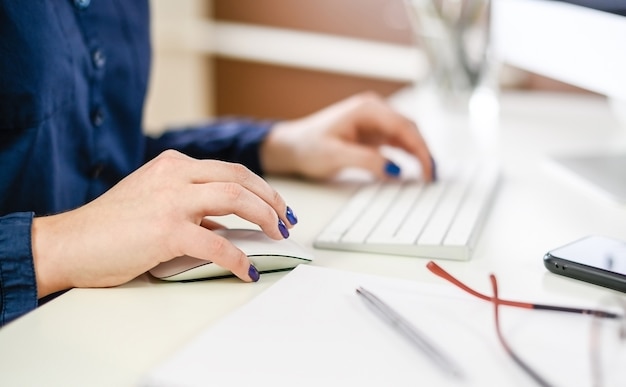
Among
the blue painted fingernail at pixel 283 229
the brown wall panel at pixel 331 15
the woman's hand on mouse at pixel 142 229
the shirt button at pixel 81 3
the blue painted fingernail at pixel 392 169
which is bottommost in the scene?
the woman's hand on mouse at pixel 142 229

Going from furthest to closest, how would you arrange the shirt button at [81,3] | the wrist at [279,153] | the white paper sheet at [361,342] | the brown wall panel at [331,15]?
1. the brown wall panel at [331,15]
2. the wrist at [279,153]
3. the shirt button at [81,3]
4. the white paper sheet at [361,342]

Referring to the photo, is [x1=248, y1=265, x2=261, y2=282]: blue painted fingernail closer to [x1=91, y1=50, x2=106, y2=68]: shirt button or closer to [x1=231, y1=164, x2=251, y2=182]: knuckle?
[x1=231, y1=164, x2=251, y2=182]: knuckle

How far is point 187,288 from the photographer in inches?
25.5

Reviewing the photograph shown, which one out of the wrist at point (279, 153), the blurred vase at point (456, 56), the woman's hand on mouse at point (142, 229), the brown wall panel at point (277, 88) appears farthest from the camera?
the brown wall panel at point (277, 88)

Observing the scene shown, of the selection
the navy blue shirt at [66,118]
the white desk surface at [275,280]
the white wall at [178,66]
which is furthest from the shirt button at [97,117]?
the white wall at [178,66]

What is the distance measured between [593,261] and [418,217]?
18 centimetres

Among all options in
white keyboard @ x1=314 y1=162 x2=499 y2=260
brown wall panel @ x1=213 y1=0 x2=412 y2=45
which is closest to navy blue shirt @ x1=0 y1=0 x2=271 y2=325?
white keyboard @ x1=314 y1=162 x2=499 y2=260

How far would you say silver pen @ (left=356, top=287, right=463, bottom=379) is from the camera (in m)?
0.51

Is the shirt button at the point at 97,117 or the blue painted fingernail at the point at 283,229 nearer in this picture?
the blue painted fingernail at the point at 283,229

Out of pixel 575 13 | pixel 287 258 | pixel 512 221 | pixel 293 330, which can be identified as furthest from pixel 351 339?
pixel 575 13

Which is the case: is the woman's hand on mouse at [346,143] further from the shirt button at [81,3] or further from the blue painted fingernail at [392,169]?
the shirt button at [81,3]

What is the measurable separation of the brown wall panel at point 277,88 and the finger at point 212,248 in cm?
140

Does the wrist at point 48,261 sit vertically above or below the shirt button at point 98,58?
below

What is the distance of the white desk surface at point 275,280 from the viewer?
0.54 m
